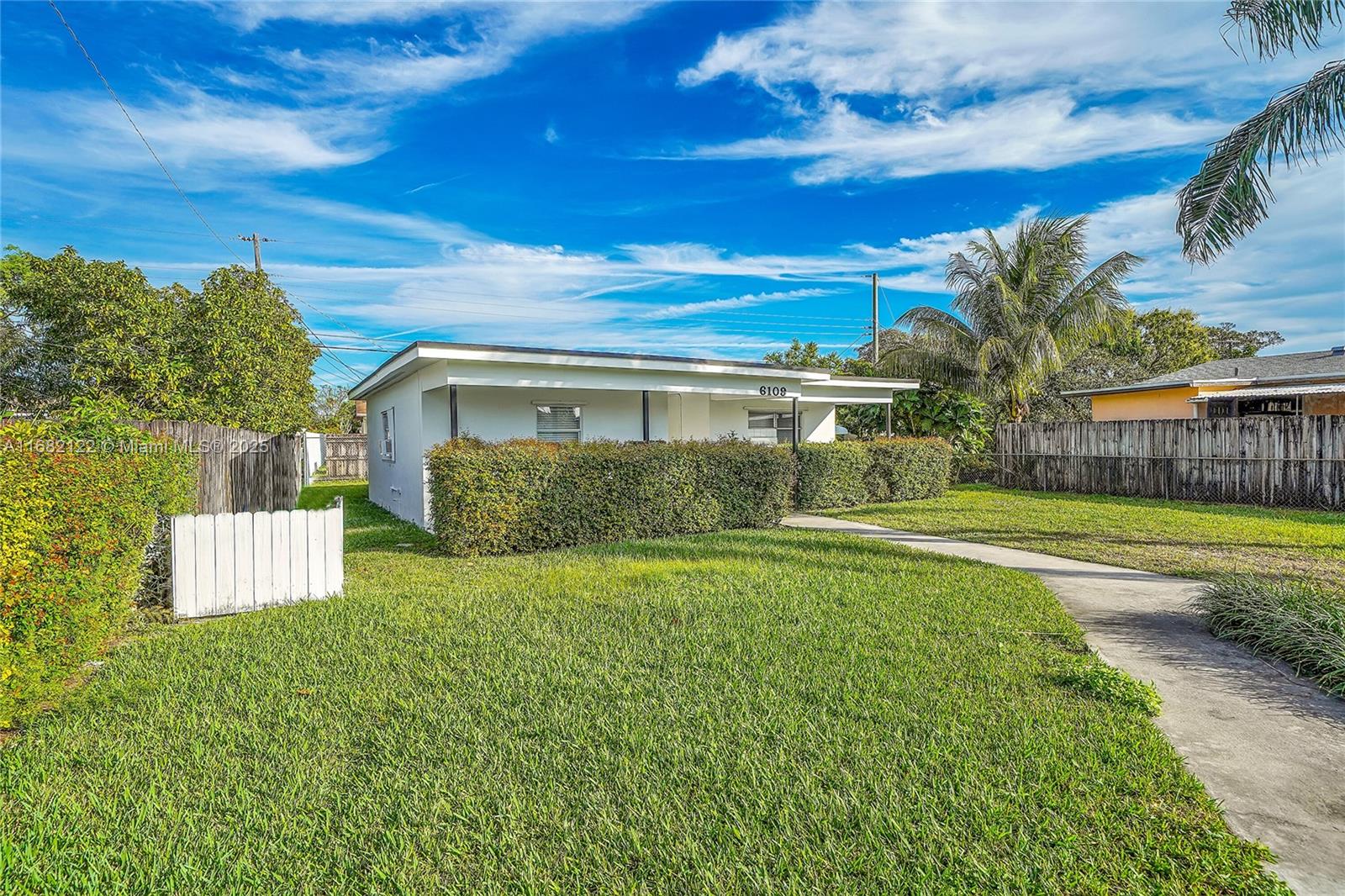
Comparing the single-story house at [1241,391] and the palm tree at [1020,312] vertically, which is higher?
the palm tree at [1020,312]

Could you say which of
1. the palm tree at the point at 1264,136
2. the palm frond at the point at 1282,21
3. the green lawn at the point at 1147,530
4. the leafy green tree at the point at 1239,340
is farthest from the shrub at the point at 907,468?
the leafy green tree at the point at 1239,340

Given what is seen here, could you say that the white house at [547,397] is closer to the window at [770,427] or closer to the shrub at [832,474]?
the window at [770,427]

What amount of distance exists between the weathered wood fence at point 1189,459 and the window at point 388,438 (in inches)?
645

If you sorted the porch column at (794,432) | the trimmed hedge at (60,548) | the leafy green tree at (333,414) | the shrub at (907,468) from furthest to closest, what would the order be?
the leafy green tree at (333,414), the shrub at (907,468), the porch column at (794,432), the trimmed hedge at (60,548)

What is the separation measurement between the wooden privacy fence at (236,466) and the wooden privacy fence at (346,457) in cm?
1266

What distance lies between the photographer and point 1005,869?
233cm

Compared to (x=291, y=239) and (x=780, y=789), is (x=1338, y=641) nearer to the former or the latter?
(x=780, y=789)

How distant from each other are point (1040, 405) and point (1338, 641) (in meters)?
25.1

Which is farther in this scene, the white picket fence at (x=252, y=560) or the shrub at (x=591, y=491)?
the shrub at (x=591, y=491)

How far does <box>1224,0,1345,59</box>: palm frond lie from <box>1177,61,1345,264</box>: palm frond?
1.25 feet

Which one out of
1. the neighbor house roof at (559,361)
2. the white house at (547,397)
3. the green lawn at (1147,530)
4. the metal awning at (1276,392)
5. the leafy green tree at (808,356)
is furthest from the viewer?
the leafy green tree at (808,356)

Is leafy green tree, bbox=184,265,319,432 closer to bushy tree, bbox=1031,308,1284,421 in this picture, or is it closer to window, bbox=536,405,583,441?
window, bbox=536,405,583,441

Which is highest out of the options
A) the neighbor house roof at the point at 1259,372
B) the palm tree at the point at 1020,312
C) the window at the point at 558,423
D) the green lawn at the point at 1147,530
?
the palm tree at the point at 1020,312

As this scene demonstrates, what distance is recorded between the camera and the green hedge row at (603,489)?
897cm
